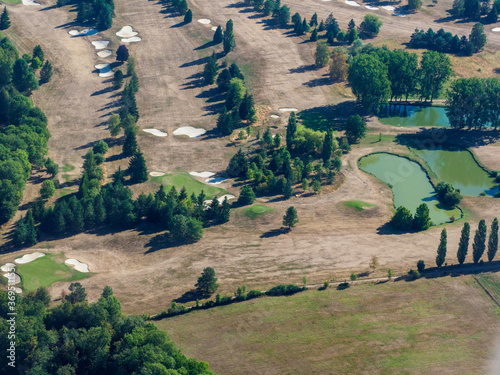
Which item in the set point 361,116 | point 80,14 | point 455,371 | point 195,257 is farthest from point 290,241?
point 80,14

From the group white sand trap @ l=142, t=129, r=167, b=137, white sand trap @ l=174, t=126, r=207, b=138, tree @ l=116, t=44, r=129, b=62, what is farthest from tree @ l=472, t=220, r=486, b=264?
tree @ l=116, t=44, r=129, b=62

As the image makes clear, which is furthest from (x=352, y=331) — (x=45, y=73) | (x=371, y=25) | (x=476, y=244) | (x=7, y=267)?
(x=371, y=25)

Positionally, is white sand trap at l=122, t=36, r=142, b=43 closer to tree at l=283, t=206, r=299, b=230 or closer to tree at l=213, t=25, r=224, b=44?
tree at l=213, t=25, r=224, b=44

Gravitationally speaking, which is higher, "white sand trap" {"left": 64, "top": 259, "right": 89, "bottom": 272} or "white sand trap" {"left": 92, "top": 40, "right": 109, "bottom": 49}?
"white sand trap" {"left": 92, "top": 40, "right": 109, "bottom": 49}

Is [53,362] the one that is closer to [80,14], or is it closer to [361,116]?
[361,116]

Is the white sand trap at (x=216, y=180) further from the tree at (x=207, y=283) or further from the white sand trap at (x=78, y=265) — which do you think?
the tree at (x=207, y=283)
